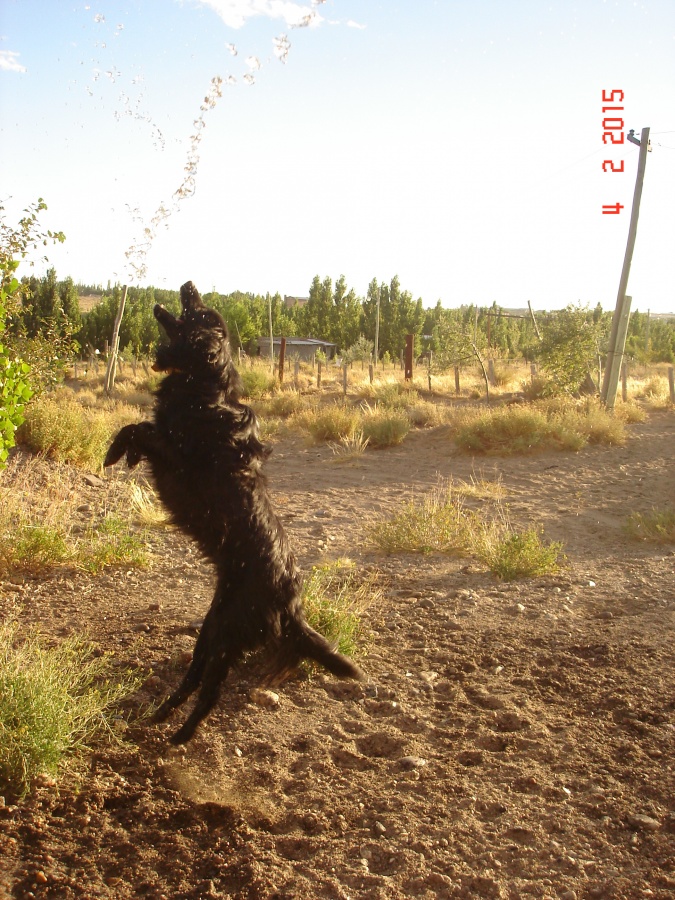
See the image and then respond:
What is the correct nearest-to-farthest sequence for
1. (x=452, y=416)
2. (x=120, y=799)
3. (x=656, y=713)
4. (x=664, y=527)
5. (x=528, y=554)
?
(x=120, y=799) → (x=656, y=713) → (x=528, y=554) → (x=664, y=527) → (x=452, y=416)

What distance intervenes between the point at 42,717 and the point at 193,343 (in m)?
1.70

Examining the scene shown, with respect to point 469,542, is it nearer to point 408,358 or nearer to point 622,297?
point 622,297

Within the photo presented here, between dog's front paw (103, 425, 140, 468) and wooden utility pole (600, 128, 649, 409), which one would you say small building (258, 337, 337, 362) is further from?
dog's front paw (103, 425, 140, 468)

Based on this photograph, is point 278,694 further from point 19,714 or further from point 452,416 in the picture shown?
point 452,416

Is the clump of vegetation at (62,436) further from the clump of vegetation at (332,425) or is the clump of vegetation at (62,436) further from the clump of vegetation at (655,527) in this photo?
the clump of vegetation at (655,527)

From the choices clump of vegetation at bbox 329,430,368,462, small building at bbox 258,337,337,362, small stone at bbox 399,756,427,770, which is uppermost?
small building at bbox 258,337,337,362

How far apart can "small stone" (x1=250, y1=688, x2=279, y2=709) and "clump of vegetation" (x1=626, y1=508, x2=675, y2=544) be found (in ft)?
17.7

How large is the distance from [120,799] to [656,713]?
2.77m

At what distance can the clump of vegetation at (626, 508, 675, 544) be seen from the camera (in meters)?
8.02

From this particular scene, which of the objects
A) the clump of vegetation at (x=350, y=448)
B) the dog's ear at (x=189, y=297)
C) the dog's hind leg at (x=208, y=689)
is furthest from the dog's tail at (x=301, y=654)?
the clump of vegetation at (x=350, y=448)

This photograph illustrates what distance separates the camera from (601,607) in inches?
233

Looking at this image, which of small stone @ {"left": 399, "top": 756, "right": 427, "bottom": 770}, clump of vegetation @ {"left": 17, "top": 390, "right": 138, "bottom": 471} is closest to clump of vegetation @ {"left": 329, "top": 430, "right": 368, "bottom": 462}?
clump of vegetation @ {"left": 17, "top": 390, "right": 138, "bottom": 471}

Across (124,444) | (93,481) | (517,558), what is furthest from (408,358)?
(124,444)

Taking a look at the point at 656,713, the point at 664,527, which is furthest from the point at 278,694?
the point at 664,527
